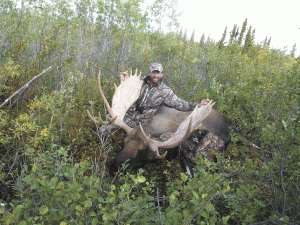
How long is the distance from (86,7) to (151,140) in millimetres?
7494

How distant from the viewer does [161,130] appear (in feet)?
12.6

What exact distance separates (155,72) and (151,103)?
0.70 m

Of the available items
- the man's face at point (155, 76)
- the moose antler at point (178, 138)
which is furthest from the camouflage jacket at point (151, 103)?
the moose antler at point (178, 138)

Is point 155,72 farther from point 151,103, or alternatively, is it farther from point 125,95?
point 125,95

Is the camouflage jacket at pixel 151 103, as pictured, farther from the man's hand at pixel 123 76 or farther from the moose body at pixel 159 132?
the man's hand at pixel 123 76

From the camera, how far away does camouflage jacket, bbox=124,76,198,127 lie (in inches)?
174

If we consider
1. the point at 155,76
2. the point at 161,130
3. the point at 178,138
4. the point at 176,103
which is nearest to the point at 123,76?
the point at 155,76

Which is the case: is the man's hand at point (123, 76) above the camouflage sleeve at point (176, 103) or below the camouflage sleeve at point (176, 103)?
above

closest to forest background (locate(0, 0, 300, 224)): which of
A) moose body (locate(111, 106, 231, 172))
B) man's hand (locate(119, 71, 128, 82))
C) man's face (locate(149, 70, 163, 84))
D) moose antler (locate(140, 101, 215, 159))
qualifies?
moose body (locate(111, 106, 231, 172))

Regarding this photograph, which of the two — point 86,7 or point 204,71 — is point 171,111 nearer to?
point 204,71

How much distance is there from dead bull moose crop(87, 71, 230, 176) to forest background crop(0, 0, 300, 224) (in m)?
0.35

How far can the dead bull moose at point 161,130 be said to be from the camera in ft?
10.6

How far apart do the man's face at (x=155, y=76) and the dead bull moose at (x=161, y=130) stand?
412mm

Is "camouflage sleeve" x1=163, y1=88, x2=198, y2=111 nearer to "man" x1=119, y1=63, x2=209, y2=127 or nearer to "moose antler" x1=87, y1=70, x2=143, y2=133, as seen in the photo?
"man" x1=119, y1=63, x2=209, y2=127
